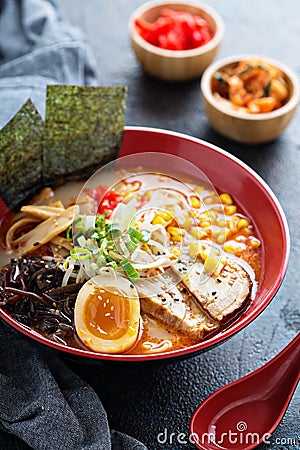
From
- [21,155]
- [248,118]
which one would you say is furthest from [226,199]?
[21,155]

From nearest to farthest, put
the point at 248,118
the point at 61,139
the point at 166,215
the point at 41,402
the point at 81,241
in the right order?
the point at 41,402
the point at 81,241
the point at 166,215
the point at 61,139
the point at 248,118

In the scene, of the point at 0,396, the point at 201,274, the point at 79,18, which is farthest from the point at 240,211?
the point at 79,18

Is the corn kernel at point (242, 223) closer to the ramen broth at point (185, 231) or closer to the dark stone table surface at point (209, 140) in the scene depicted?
the ramen broth at point (185, 231)

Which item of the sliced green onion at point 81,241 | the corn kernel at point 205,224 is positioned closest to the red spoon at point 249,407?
the corn kernel at point 205,224

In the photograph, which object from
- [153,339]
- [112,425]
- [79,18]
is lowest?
[112,425]

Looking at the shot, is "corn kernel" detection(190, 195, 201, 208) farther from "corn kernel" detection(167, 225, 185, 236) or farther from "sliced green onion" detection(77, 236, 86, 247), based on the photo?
"sliced green onion" detection(77, 236, 86, 247)

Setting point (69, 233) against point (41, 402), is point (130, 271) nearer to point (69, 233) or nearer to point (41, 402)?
point (69, 233)

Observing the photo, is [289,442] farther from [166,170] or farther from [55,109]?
[55,109]
